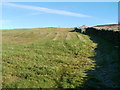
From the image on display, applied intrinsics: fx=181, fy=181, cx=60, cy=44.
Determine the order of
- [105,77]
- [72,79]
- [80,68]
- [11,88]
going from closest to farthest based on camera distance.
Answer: [11,88]
[72,79]
[105,77]
[80,68]

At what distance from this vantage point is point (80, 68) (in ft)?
48.4

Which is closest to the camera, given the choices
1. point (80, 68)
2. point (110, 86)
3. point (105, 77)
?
point (110, 86)

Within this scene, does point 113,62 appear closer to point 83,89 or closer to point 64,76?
point 64,76

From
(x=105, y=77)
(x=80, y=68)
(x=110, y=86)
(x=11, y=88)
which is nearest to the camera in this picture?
(x=11, y=88)

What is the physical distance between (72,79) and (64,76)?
35.1 inches

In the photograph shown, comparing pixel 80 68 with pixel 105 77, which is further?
pixel 80 68

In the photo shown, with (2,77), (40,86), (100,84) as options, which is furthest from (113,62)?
Answer: (2,77)

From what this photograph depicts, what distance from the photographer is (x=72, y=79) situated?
11727mm

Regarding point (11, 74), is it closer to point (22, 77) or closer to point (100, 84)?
point (22, 77)

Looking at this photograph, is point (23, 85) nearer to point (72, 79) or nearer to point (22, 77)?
point (22, 77)

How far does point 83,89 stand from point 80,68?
4.64 m

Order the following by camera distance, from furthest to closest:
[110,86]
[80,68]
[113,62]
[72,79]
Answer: [113,62], [80,68], [72,79], [110,86]

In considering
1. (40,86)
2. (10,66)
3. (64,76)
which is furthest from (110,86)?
(10,66)

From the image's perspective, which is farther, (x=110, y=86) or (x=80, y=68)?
(x=80, y=68)
